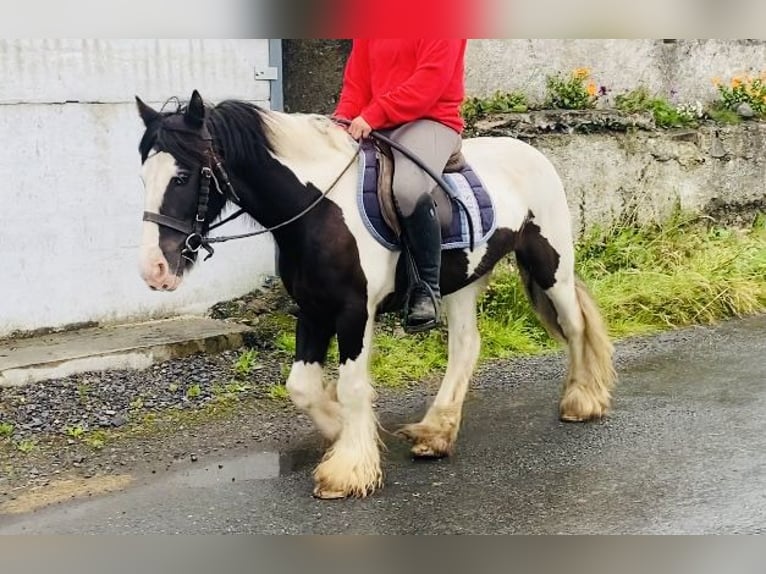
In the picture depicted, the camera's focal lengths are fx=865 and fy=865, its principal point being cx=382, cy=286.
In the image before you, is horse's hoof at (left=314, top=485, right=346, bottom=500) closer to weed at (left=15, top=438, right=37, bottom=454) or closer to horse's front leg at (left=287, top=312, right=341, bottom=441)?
horse's front leg at (left=287, top=312, right=341, bottom=441)

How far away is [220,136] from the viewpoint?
373 centimetres

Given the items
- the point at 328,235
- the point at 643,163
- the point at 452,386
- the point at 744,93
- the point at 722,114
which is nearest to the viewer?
the point at 328,235

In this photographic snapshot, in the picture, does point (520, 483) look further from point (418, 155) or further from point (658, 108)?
point (658, 108)

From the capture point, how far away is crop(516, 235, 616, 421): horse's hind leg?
4.94 metres

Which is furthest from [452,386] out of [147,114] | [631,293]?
[631,293]

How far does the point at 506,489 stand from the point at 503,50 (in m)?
4.41

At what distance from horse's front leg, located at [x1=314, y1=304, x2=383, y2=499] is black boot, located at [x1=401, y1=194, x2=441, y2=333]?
0.27m

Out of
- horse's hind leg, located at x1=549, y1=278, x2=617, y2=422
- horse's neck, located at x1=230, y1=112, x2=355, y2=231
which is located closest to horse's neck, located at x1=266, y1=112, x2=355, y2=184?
horse's neck, located at x1=230, y1=112, x2=355, y2=231

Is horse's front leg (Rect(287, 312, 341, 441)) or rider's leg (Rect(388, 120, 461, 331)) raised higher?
rider's leg (Rect(388, 120, 461, 331))

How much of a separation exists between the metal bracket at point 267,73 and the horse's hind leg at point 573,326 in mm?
2478

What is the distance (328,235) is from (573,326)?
71.5 inches

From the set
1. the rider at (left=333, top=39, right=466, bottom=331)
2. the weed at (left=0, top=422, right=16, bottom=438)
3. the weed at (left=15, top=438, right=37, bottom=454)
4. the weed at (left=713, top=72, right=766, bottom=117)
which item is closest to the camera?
the rider at (left=333, top=39, right=466, bottom=331)
